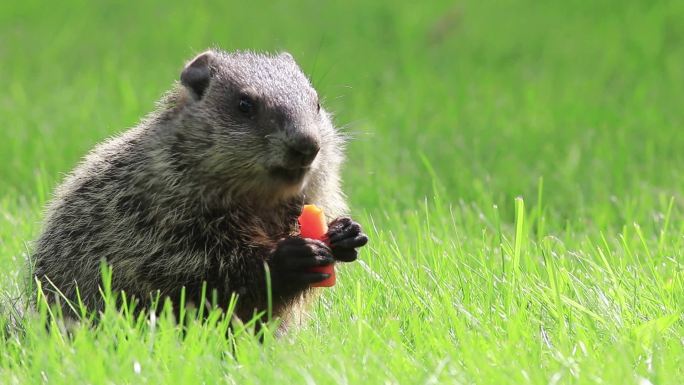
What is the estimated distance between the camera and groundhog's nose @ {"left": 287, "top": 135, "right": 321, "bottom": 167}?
466 cm

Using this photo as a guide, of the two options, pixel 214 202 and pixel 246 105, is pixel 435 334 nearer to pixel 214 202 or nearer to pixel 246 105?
pixel 214 202

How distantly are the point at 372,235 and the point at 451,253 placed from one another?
0.71 metres

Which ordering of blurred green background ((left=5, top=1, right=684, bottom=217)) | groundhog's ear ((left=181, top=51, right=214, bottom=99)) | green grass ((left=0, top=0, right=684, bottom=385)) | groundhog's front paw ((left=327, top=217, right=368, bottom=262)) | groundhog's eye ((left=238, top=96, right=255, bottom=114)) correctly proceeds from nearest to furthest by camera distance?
green grass ((left=0, top=0, right=684, bottom=385)), groundhog's front paw ((left=327, top=217, right=368, bottom=262)), groundhog's eye ((left=238, top=96, right=255, bottom=114)), groundhog's ear ((left=181, top=51, right=214, bottom=99)), blurred green background ((left=5, top=1, right=684, bottom=217))

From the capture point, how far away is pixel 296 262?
4598 millimetres

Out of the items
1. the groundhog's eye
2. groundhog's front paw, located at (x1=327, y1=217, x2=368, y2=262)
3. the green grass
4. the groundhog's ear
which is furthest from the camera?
the groundhog's ear

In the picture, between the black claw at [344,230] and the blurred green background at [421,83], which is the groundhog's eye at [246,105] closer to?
the black claw at [344,230]

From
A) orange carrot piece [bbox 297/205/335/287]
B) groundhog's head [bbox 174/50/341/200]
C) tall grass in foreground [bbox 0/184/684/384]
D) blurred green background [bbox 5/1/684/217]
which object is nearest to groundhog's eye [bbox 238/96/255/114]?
groundhog's head [bbox 174/50/341/200]

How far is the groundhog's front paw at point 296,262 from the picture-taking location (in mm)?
4602

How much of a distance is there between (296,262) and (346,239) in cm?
25

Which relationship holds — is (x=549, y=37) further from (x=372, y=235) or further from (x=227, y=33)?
(x=372, y=235)

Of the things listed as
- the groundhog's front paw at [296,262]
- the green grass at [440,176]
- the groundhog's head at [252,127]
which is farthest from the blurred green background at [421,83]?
the groundhog's front paw at [296,262]

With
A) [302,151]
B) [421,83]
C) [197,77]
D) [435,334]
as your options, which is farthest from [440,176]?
[435,334]

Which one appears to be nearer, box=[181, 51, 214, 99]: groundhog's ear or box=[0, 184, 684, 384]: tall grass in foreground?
box=[0, 184, 684, 384]: tall grass in foreground

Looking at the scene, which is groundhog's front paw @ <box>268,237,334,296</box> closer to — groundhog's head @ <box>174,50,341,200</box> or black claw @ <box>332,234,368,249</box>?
black claw @ <box>332,234,368,249</box>
